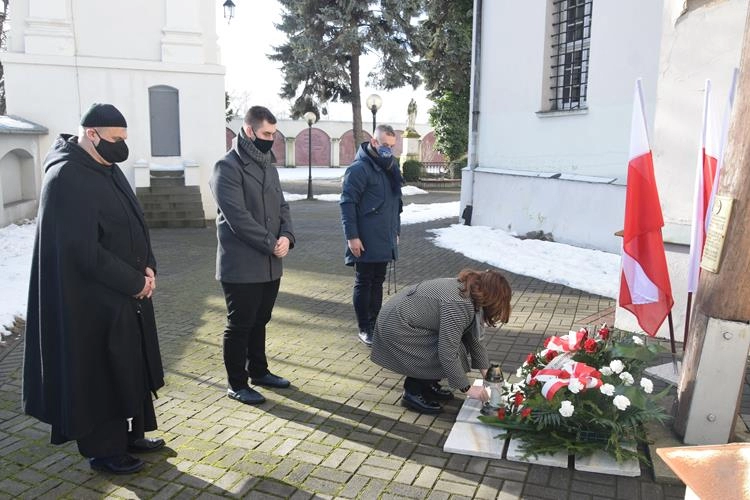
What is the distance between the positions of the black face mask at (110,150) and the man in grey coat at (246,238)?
939 millimetres

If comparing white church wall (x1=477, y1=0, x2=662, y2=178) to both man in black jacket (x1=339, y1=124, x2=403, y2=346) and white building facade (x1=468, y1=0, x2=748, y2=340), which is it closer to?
white building facade (x1=468, y1=0, x2=748, y2=340)

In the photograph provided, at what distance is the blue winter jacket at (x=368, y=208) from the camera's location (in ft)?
18.2

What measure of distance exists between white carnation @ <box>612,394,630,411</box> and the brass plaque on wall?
874 millimetres

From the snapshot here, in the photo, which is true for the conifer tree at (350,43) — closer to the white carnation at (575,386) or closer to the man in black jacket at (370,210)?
the man in black jacket at (370,210)

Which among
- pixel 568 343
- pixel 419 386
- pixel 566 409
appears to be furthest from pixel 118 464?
pixel 568 343

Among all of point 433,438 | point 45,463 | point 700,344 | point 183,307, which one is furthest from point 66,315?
point 183,307

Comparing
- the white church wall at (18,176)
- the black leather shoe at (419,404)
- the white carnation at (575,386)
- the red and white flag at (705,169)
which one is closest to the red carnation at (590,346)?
the white carnation at (575,386)

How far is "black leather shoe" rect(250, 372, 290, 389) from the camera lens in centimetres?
471

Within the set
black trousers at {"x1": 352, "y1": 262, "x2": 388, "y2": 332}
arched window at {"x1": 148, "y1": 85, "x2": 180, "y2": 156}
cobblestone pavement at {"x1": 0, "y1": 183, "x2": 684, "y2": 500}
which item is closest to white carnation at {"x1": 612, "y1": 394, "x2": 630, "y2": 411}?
cobblestone pavement at {"x1": 0, "y1": 183, "x2": 684, "y2": 500}

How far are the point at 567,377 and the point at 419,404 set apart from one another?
1.03 meters

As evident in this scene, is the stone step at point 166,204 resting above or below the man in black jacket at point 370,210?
below

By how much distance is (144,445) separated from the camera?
3697 mm

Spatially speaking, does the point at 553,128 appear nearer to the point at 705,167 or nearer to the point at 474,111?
the point at 474,111

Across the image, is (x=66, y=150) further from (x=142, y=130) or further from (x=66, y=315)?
(x=142, y=130)
